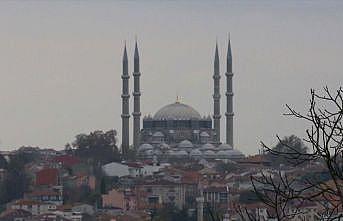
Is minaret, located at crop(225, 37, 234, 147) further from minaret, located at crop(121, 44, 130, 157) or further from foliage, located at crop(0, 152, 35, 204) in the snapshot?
foliage, located at crop(0, 152, 35, 204)

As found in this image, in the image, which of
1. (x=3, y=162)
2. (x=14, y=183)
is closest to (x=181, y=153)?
(x=3, y=162)

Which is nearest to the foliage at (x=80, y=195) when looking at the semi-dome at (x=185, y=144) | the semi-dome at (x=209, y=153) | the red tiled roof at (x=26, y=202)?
the red tiled roof at (x=26, y=202)

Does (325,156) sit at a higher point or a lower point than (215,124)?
lower

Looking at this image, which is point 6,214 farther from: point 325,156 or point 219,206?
point 325,156

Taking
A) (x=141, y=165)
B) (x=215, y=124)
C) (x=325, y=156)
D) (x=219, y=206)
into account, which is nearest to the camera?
(x=325, y=156)

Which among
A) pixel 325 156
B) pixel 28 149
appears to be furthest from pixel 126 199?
pixel 325 156

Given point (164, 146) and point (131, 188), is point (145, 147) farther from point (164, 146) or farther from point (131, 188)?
point (131, 188)

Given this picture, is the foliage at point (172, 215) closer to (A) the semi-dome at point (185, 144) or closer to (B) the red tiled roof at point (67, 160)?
(B) the red tiled roof at point (67, 160)

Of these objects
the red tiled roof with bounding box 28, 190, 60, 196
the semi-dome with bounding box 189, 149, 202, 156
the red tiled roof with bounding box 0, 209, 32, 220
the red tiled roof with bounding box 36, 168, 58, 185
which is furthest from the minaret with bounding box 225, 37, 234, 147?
the red tiled roof with bounding box 0, 209, 32, 220
